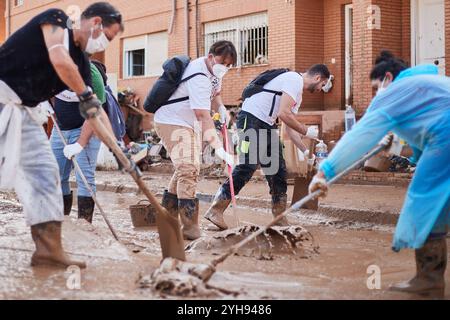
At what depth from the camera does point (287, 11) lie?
1479cm

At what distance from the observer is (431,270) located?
176 inches

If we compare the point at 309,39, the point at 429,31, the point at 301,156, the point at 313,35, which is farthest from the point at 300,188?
the point at 313,35

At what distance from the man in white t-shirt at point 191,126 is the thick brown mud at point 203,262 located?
1.72 feet

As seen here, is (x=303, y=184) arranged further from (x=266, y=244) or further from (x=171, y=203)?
(x=266, y=244)

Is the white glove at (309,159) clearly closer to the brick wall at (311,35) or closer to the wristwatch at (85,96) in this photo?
the wristwatch at (85,96)

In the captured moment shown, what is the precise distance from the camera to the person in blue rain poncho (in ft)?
14.2

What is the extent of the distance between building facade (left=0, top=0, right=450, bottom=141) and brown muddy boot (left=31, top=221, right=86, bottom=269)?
342 inches

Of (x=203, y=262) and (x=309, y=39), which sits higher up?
(x=309, y=39)

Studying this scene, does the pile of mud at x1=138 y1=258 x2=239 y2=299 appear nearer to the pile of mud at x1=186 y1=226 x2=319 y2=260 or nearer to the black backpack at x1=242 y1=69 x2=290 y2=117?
the pile of mud at x1=186 y1=226 x2=319 y2=260

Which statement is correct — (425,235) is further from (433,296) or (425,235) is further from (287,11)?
(287,11)

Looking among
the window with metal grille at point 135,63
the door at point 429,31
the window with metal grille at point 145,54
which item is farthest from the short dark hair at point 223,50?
the window with metal grille at point 135,63

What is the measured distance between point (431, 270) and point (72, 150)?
3.58 m

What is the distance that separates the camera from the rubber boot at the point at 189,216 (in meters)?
6.99

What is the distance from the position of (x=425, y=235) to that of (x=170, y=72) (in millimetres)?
3480
